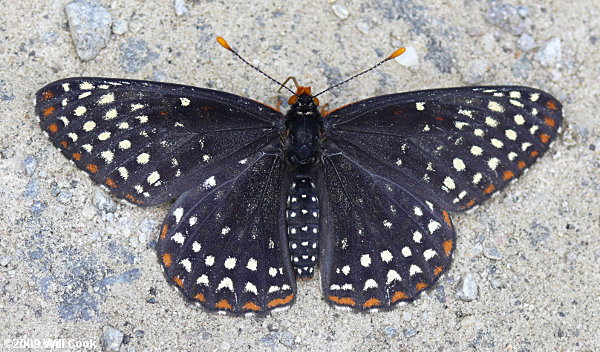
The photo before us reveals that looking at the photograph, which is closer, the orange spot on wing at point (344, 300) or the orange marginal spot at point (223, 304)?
the orange marginal spot at point (223, 304)

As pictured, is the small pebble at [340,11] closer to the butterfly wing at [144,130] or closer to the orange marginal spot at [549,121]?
the butterfly wing at [144,130]

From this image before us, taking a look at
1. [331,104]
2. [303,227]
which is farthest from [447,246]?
[331,104]

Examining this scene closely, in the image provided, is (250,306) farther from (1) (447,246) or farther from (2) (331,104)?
(2) (331,104)

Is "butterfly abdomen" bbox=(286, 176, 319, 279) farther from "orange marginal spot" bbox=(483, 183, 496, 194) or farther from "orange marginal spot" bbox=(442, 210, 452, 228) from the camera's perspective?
"orange marginal spot" bbox=(483, 183, 496, 194)

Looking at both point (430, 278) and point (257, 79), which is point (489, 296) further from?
point (257, 79)

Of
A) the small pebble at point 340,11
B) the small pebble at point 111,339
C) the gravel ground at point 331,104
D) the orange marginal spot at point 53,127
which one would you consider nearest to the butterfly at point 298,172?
the orange marginal spot at point 53,127
